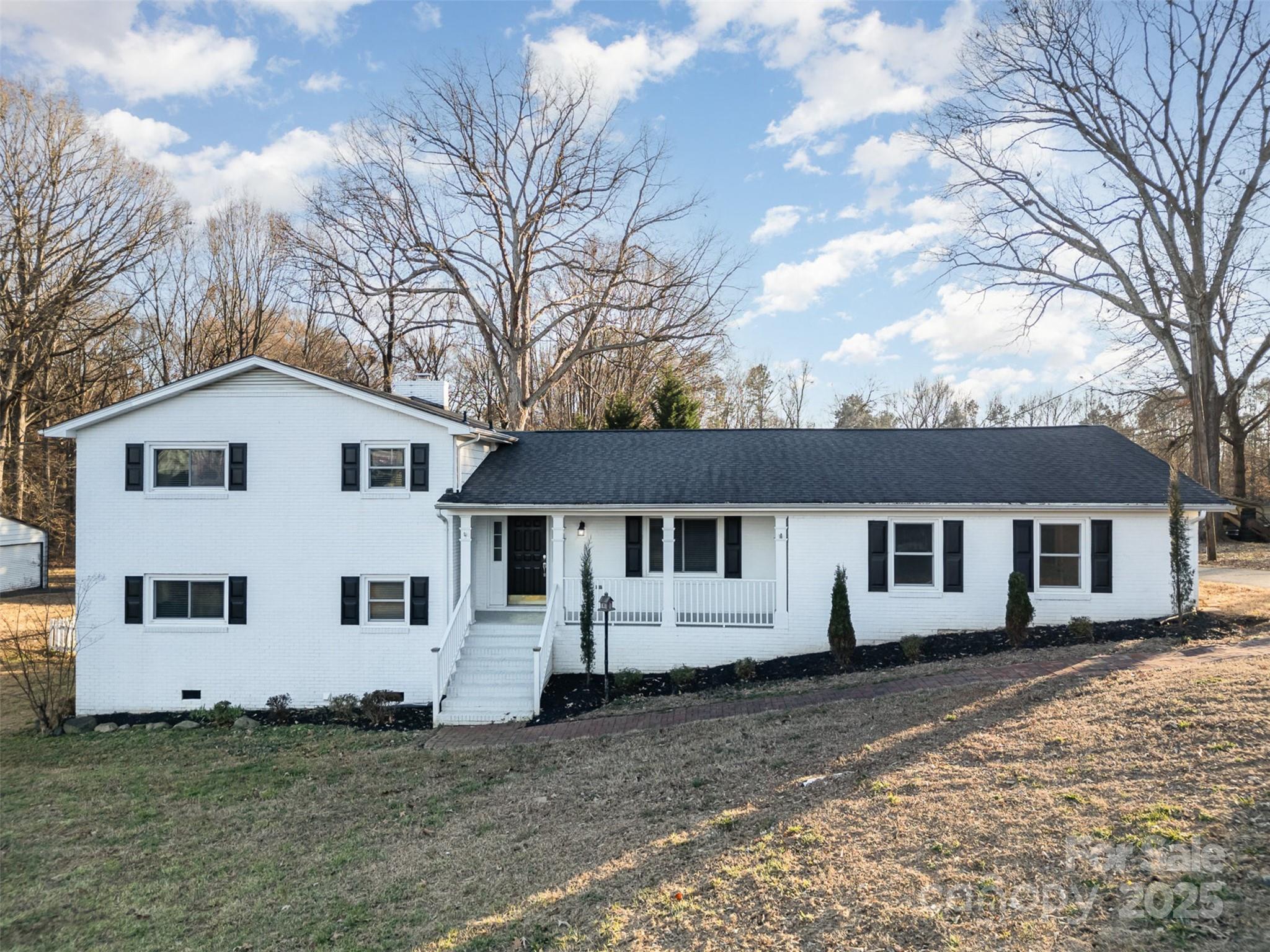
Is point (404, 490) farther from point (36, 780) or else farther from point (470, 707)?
point (36, 780)

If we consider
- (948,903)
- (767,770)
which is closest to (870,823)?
(948,903)

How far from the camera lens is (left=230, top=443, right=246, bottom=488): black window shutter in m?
13.8

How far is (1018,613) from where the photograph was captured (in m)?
12.7

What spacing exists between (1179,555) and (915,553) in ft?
15.2

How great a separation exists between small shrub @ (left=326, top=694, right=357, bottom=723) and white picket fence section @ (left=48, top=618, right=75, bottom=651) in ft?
19.5

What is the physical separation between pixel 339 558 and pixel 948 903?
471 inches

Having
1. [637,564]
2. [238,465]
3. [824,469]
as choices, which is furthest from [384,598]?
[824,469]

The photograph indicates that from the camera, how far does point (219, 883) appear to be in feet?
23.2

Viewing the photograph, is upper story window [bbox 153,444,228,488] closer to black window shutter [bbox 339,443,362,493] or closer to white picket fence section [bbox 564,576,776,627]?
black window shutter [bbox 339,443,362,493]

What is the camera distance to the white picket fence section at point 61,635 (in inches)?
597

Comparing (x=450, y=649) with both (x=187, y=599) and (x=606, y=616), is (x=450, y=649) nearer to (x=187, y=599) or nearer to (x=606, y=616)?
(x=606, y=616)

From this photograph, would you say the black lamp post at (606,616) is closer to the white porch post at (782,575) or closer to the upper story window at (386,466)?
the white porch post at (782,575)

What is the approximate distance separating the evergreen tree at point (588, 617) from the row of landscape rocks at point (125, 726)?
605 centimetres

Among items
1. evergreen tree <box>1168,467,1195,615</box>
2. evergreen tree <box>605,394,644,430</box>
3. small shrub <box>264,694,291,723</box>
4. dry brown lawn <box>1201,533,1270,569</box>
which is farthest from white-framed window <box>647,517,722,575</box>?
dry brown lawn <box>1201,533,1270,569</box>
